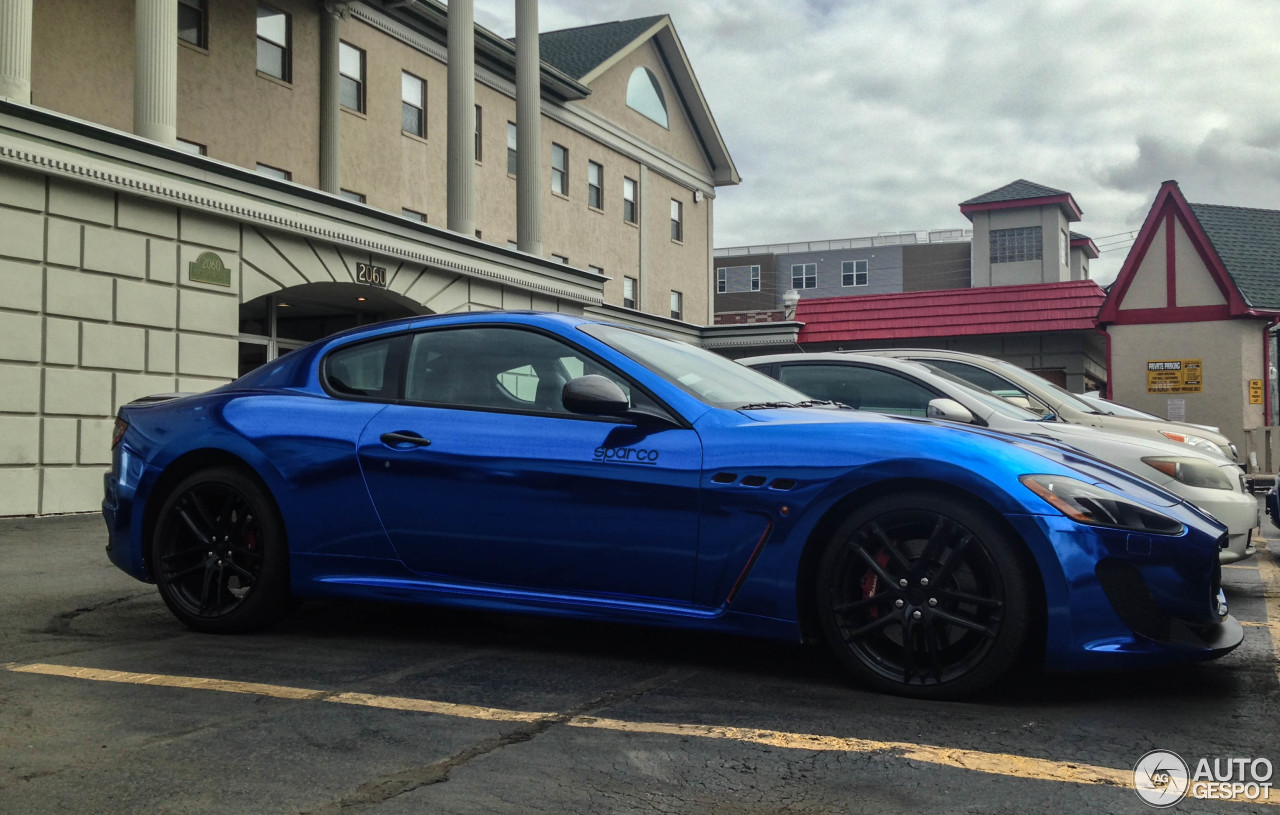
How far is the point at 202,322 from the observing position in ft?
43.9

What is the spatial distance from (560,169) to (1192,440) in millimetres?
21798

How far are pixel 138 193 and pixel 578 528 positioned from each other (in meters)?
10.0

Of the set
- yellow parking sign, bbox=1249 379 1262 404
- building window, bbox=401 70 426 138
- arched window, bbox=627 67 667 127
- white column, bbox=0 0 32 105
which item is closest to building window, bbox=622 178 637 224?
arched window, bbox=627 67 667 127

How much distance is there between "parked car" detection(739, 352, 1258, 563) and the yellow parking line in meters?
3.05

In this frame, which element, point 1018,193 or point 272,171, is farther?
point 1018,193

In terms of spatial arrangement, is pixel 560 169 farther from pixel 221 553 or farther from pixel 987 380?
pixel 221 553

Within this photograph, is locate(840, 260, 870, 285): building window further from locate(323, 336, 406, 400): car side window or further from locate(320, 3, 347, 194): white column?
locate(323, 336, 406, 400): car side window

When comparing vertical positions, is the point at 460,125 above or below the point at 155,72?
above

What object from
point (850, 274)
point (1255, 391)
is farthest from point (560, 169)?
point (850, 274)

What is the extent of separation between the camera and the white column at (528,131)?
71.2ft

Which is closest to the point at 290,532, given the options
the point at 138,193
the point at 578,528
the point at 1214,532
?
the point at 578,528

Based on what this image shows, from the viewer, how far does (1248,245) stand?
24547 millimetres

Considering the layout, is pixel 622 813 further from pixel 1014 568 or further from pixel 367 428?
pixel 367 428

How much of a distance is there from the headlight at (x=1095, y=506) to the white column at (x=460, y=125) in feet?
54.1
